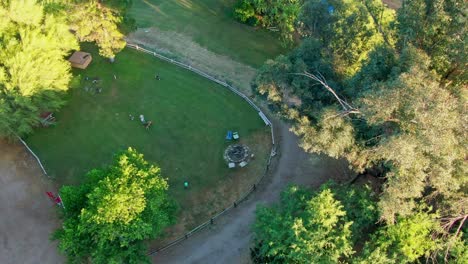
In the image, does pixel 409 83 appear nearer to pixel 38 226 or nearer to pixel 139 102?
pixel 139 102

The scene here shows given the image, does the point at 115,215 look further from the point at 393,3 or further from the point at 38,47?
the point at 393,3

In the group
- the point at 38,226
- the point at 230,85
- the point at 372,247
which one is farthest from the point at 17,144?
the point at 372,247

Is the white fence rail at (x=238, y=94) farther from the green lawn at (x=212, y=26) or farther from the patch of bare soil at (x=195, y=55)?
the green lawn at (x=212, y=26)

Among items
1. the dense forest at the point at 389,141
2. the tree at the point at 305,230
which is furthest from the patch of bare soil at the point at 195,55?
the tree at the point at 305,230

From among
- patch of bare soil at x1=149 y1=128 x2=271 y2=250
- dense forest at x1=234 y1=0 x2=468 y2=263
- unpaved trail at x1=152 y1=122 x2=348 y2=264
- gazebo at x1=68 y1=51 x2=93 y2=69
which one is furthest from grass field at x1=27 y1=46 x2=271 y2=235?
dense forest at x1=234 y1=0 x2=468 y2=263

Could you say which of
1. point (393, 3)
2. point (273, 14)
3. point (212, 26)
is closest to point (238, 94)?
point (273, 14)

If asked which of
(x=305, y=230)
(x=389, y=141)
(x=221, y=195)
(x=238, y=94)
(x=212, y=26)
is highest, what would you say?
(x=389, y=141)

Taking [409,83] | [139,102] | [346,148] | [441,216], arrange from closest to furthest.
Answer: [409,83]
[441,216]
[346,148]
[139,102]

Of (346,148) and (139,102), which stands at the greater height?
(346,148)
